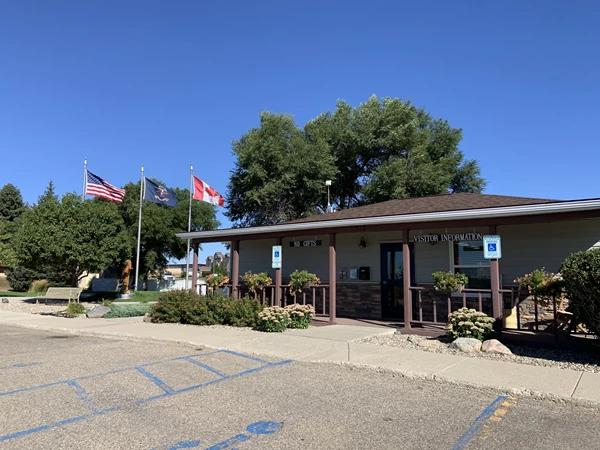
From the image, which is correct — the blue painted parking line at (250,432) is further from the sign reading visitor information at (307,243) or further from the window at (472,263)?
the sign reading visitor information at (307,243)

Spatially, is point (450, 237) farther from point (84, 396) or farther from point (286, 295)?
point (84, 396)

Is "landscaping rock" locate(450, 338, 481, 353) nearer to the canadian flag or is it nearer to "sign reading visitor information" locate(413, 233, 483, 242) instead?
"sign reading visitor information" locate(413, 233, 483, 242)

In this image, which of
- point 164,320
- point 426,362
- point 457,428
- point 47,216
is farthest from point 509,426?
point 47,216

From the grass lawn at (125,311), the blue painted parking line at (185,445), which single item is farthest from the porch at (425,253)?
the blue painted parking line at (185,445)

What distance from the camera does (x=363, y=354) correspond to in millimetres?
7867

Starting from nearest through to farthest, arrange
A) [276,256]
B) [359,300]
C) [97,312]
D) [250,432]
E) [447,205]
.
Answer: [250,432], [447,205], [276,256], [359,300], [97,312]

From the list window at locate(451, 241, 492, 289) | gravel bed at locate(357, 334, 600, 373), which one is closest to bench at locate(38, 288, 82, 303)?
A: gravel bed at locate(357, 334, 600, 373)

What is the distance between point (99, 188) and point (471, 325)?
21476 millimetres

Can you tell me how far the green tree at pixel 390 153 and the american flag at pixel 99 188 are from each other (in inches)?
552

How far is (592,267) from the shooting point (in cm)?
666

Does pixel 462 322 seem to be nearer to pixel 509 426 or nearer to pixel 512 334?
pixel 512 334

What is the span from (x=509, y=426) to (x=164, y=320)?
10616 mm

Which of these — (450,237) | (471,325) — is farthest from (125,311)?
(471,325)

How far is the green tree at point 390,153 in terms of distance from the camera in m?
28.4
